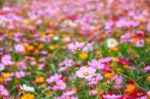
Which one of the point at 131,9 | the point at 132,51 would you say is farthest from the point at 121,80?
the point at 131,9

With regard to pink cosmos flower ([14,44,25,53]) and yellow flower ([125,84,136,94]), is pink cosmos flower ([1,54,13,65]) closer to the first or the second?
pink cosmos flower ([14,44,25,53])

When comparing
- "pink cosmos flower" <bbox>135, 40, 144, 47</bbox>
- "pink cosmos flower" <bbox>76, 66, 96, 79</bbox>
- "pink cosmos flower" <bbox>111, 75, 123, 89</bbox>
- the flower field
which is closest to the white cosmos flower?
the flower field

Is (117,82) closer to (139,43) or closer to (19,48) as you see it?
(139,43)

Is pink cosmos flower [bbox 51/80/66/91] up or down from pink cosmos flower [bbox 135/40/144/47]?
down

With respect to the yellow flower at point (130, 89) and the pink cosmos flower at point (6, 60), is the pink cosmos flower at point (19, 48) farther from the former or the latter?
the yellow flower at point (130, 89)

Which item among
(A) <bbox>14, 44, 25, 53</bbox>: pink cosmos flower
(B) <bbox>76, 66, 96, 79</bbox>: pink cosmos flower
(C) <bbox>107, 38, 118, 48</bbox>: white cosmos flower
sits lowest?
(B) <bbox>76, 66, 96, 79</bbox>: pink cosmos flower

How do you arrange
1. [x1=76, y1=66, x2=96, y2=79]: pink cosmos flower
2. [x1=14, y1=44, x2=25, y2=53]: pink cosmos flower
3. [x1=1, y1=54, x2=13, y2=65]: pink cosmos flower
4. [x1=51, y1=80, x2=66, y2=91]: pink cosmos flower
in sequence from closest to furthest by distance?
1. [x1=76, y1=66, x2=96, y2=79]: pink cosmos flower
2. [x1=51, y1=80, x2=66, y2=91]: pink cosmos flower
3. [x1=1, y1=54, x2=13, y2=65]: pink cosmos flower
4. [x1=14, y1=44, x2=25, y2=53]: pink cosmos flower

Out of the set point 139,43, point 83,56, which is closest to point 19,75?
point 83,56

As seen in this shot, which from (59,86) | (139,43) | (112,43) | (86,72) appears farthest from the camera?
(112,43)

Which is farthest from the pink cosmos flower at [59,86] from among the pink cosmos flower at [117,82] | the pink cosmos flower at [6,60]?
the pink cosmos flower at [6,60]
